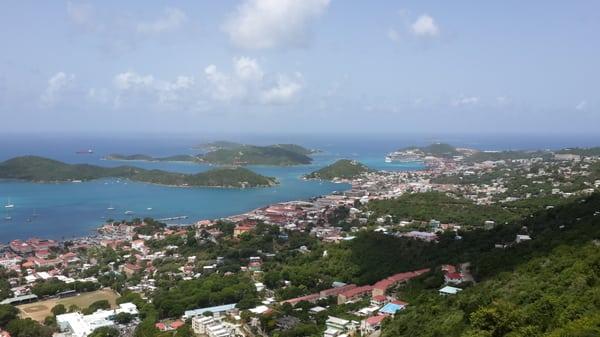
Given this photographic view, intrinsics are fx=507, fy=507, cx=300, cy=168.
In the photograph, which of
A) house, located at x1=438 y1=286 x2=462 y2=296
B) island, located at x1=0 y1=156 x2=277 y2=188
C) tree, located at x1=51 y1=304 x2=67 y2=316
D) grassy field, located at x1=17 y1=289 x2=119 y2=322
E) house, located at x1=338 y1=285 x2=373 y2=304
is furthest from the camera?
island, located at x1=0 y1=156 x2=277 y2=188

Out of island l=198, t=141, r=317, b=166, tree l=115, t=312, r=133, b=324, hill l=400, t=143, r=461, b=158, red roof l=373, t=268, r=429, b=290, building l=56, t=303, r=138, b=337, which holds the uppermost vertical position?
hill l=400, t=143, r=461, b=158

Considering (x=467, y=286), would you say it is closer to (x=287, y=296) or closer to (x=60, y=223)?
(x=287, y=296)

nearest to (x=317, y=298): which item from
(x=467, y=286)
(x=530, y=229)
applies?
(x=467, y=286)

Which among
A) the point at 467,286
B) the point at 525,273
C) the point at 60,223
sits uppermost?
the point at 525,273

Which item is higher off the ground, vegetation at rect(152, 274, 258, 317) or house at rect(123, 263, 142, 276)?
vegetation at rect(152, 274, 258, 317)

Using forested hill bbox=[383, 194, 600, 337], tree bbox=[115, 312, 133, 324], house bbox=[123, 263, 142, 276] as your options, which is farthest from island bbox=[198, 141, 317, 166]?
tree bbox=[115, 312, 133, 324]

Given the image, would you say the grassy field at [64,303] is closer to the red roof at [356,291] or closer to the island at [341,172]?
the red roof at [356,291]

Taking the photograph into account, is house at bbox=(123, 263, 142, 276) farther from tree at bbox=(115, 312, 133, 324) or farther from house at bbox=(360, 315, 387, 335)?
house at bbox=(360, 315, 387, 335)

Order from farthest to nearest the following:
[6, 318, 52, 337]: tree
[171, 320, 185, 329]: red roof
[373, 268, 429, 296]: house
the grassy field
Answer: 1. the grassy field
2. [373, 268, 429, 296]: house
3. [171, 320, 185, 329]: red roof
4. [6, 318, 52, 337]: tree

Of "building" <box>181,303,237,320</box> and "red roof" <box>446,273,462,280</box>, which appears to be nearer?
"red roof" <box>446,273,462,280</box>
